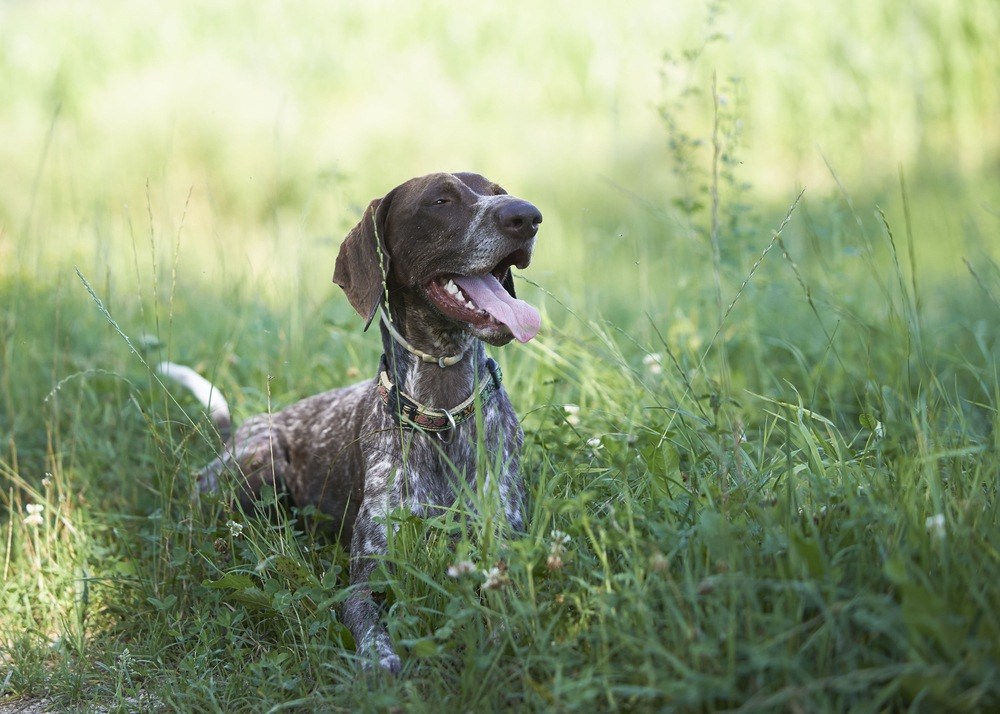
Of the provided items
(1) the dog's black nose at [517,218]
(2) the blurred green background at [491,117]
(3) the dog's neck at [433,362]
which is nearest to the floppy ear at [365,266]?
(3) the dog's neck at [433,362]

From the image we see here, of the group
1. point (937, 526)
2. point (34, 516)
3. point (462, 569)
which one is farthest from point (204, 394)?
→ point (937, 526)

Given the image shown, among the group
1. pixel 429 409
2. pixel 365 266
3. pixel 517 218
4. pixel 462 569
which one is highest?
pixel 517 218

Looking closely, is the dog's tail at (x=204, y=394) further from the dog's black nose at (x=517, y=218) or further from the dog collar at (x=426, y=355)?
the dog's black nose at (x=517, y=218)

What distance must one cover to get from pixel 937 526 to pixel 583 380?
2314mm

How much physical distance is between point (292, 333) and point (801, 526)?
10.7ft

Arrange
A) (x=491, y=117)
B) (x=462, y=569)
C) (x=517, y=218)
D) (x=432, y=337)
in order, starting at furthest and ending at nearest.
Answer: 1. (x=491, y=117)
2. (x=432, y=337)
3. (x=517, y=218)
4. (x=462, y=569)

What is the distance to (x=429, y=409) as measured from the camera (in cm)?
353

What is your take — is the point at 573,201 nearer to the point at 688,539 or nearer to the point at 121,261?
the point at 121,261

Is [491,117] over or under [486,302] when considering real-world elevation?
over

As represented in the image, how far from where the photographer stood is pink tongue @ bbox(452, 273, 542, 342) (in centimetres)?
333

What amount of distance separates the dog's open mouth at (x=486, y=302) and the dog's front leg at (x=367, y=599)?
725 mm

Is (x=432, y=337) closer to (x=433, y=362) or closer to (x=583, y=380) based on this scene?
(x=433, y=362)

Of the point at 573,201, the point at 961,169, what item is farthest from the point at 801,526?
the point at 961,169

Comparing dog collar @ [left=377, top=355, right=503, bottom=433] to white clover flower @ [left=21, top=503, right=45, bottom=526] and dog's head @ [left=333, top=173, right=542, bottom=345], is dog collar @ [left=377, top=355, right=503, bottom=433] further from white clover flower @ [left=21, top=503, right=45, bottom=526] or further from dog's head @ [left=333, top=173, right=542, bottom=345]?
white clover flower @ [left=21, top=503, right=45, bottom=526]
